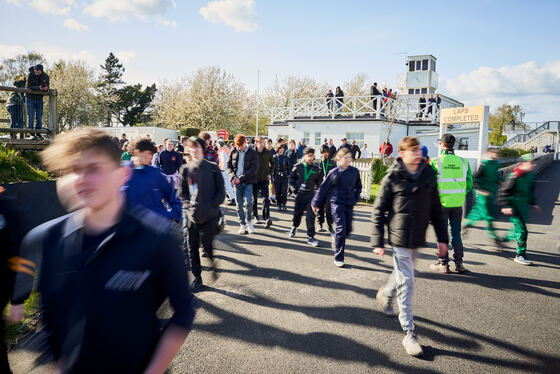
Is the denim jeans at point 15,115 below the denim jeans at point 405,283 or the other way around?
the other way around

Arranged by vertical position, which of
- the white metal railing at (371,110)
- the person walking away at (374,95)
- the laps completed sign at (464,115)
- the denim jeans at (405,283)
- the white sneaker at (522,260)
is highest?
the person walking away at (374,95)

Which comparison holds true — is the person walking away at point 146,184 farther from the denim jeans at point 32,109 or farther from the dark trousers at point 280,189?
the dark trousers at point 280,189

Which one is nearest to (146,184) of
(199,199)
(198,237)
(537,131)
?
(199,199)

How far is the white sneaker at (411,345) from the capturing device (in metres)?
3.36

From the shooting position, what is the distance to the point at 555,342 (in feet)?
12.0

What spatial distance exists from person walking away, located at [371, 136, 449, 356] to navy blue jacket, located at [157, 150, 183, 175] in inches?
247

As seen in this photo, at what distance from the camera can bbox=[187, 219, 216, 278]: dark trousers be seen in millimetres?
4895

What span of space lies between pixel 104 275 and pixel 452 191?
Result: 541 cm

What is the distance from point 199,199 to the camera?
4789 mm

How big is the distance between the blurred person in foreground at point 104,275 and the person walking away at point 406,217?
8.46ft

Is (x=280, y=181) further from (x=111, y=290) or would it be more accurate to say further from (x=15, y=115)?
(x=111, y=290)

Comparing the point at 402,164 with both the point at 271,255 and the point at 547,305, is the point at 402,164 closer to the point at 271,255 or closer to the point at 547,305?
the point at 547,305

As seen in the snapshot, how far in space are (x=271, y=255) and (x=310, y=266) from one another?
87 cm

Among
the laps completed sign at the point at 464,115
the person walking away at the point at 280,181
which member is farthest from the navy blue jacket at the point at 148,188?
the laps completed sign at the point at 464,115
